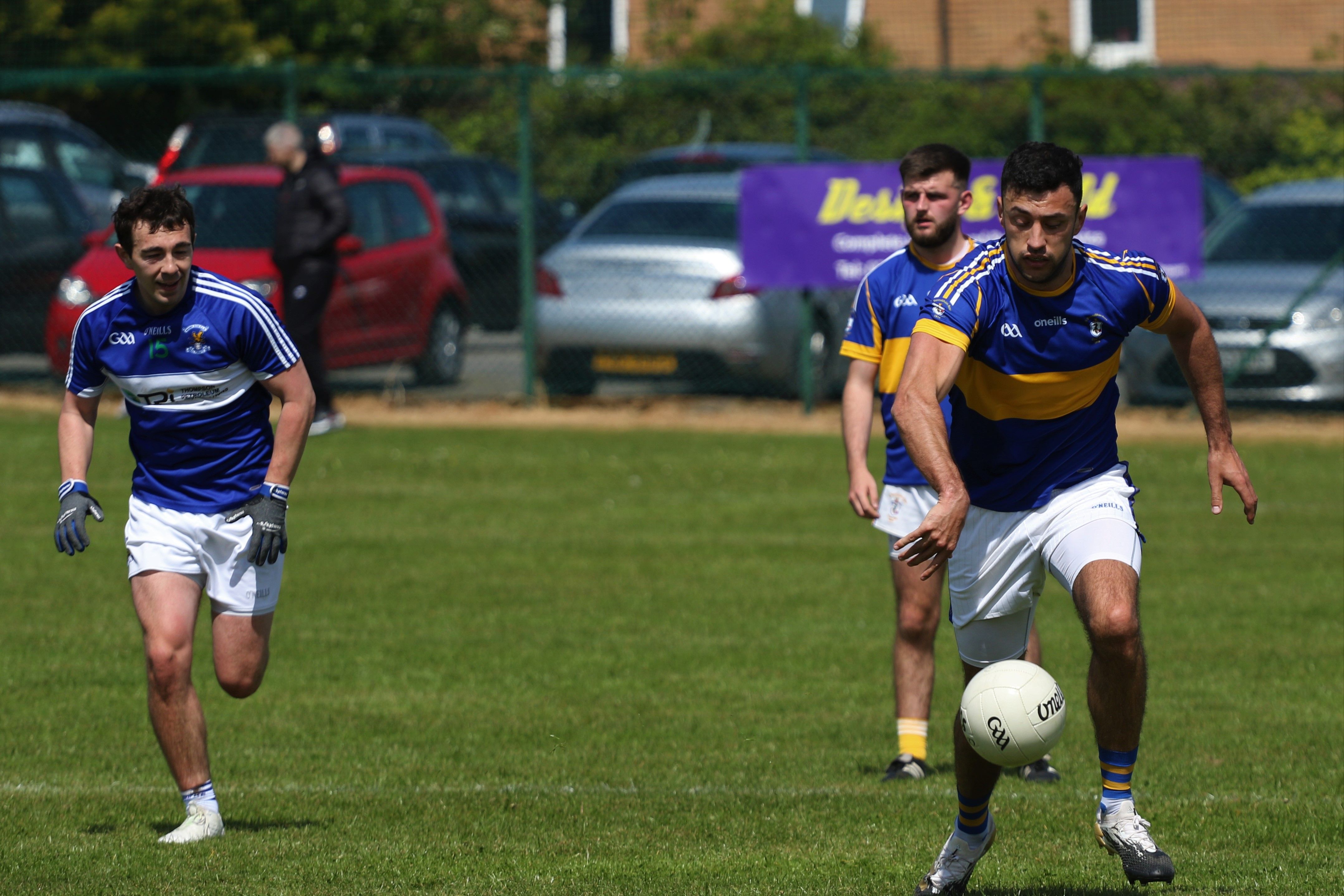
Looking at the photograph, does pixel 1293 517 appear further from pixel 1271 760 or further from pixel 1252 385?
pixel 1271 760

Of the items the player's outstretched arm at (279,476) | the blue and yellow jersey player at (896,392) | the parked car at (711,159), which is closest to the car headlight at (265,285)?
the parked car at (711,159)

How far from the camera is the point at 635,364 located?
1623 cm

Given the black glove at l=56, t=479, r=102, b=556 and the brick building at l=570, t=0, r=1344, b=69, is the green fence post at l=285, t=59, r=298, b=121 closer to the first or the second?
the brick building at l=570, t=0, r=1344, b=69

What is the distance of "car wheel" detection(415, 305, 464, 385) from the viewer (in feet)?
56.1

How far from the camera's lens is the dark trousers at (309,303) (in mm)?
14641

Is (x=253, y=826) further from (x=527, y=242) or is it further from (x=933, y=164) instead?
(x=527, y=242)

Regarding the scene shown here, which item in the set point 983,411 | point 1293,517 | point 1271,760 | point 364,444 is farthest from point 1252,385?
point 983,411

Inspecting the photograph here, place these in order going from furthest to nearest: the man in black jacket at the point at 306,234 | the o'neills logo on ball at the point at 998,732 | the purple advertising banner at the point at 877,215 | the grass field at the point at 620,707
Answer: the purple advertising banner at the point at 877,215 → the man in black jacket at the point at 306,234 → the grass field at the point at 620,707 → the o'neills logo on ball at the point at 998,732

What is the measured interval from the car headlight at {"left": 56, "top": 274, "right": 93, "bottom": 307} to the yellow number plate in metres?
4.42

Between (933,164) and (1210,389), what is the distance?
5.50 ft

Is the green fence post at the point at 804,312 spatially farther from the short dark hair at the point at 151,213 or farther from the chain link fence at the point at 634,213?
the short dark hair at the point at 151,213

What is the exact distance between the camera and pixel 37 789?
6.61 metres

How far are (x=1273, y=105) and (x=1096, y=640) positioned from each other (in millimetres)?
13539

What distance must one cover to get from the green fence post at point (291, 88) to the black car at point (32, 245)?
219cm
